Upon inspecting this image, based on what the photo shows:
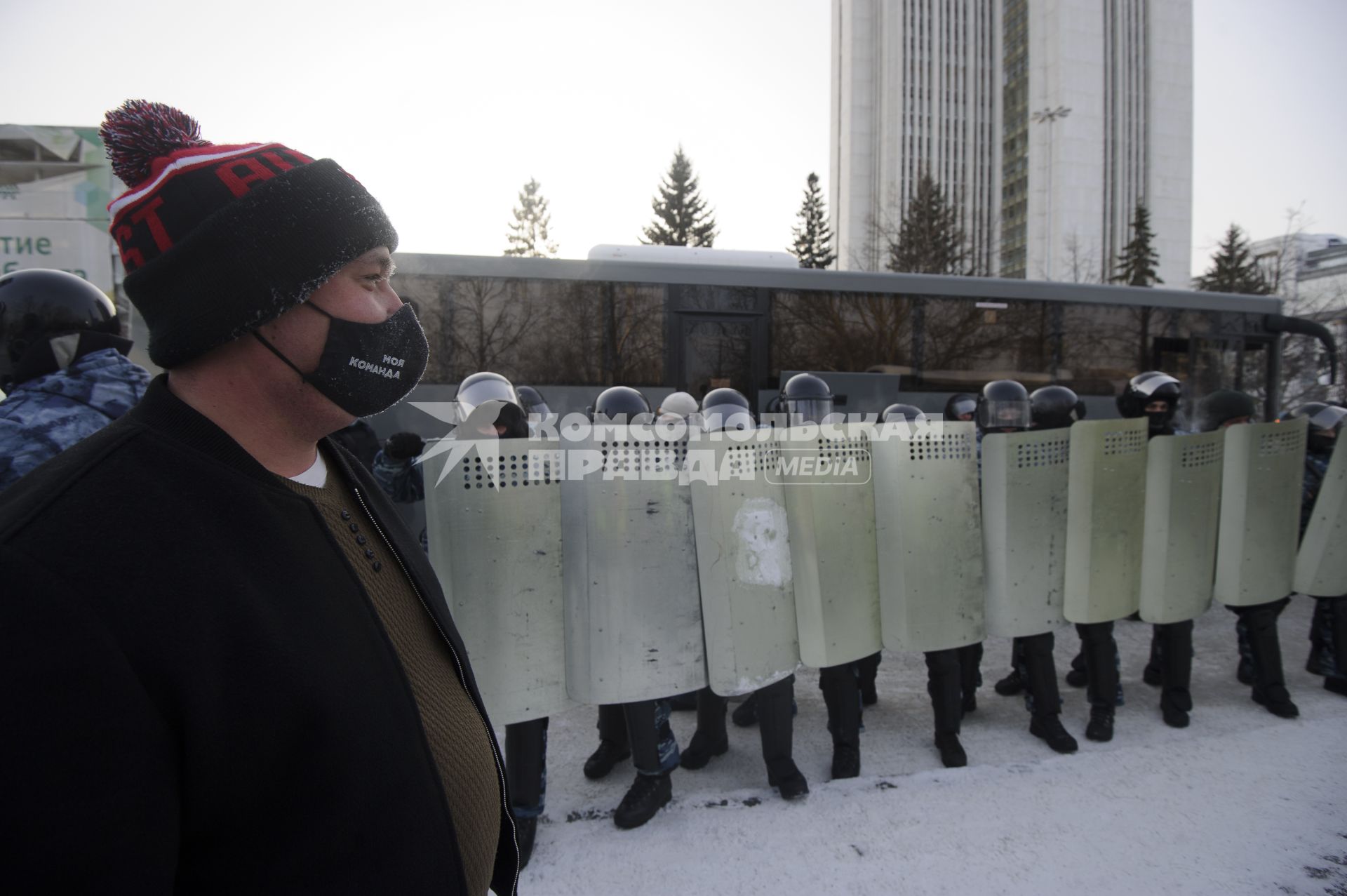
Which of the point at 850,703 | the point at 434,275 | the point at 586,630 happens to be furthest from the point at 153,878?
the point at 434,275

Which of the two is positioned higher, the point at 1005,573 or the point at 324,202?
the point at 324,202

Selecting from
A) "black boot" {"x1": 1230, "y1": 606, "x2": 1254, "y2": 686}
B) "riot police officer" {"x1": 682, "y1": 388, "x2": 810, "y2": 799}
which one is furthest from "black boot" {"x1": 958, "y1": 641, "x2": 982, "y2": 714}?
"black boot" {"x1": 1230, "y1": 606, "x2": 1254, "y2": 686}

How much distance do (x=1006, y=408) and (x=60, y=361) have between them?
5929 millimetres

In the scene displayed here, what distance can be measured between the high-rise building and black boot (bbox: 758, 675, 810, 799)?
Result: 1469 inches

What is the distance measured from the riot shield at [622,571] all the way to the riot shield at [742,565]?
135 millimetres

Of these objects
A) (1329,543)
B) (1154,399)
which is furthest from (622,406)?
(1154,399)

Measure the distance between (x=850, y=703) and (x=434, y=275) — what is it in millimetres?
7431

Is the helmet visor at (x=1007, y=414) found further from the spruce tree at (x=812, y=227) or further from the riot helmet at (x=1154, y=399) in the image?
the spruce tree at (x=812, y=227)

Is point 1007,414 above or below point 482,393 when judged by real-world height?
below

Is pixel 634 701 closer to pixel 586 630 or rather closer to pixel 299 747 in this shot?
pixel 586 630

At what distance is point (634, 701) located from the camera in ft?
10.4

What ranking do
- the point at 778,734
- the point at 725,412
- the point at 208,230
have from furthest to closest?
the point at 725,412
the point at 778,734
the point at 208,230

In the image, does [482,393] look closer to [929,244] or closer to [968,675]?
[968,675]

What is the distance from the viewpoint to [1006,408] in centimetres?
573
